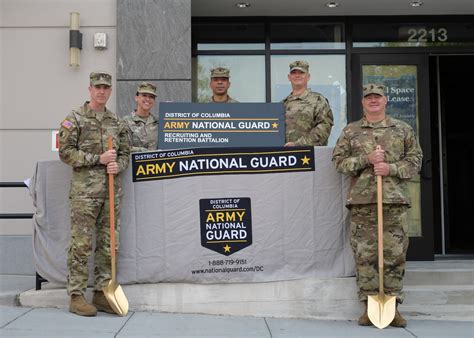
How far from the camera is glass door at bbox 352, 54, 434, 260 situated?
812 centimetres

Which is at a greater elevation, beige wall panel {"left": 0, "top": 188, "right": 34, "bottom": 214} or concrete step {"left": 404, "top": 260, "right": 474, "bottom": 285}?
beige wall panel {"left": 0, "top": 188, "right": 34, "bottom": 214}

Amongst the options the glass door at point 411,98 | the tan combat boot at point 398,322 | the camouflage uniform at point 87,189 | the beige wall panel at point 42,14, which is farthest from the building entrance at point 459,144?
the camouflage uniform at point 87,189

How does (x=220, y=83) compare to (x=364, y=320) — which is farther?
(x=220, y=83)

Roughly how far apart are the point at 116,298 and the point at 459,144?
29.7 feet

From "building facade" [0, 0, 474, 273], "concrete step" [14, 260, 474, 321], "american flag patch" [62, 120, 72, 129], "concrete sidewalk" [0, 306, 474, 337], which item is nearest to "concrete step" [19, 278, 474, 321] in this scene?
"concrete step" [14, 260, 474, 321]

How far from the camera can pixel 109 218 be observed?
5.28 metres

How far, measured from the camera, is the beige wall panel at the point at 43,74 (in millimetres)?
7629

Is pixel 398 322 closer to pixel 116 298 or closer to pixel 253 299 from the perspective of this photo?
pixel 253 299

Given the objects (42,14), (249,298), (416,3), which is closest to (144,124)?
(249,298)

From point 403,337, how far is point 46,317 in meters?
3.12

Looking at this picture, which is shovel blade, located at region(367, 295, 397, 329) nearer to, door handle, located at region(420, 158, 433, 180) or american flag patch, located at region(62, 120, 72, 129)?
american flag patch, located at region(62, 120, 72, 129)

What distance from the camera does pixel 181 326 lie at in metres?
4.98

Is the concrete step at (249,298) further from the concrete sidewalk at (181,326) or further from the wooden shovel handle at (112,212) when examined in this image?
the wooden shovel handle at (112,212)

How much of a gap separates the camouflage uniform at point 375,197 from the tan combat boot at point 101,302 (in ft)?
7.64
